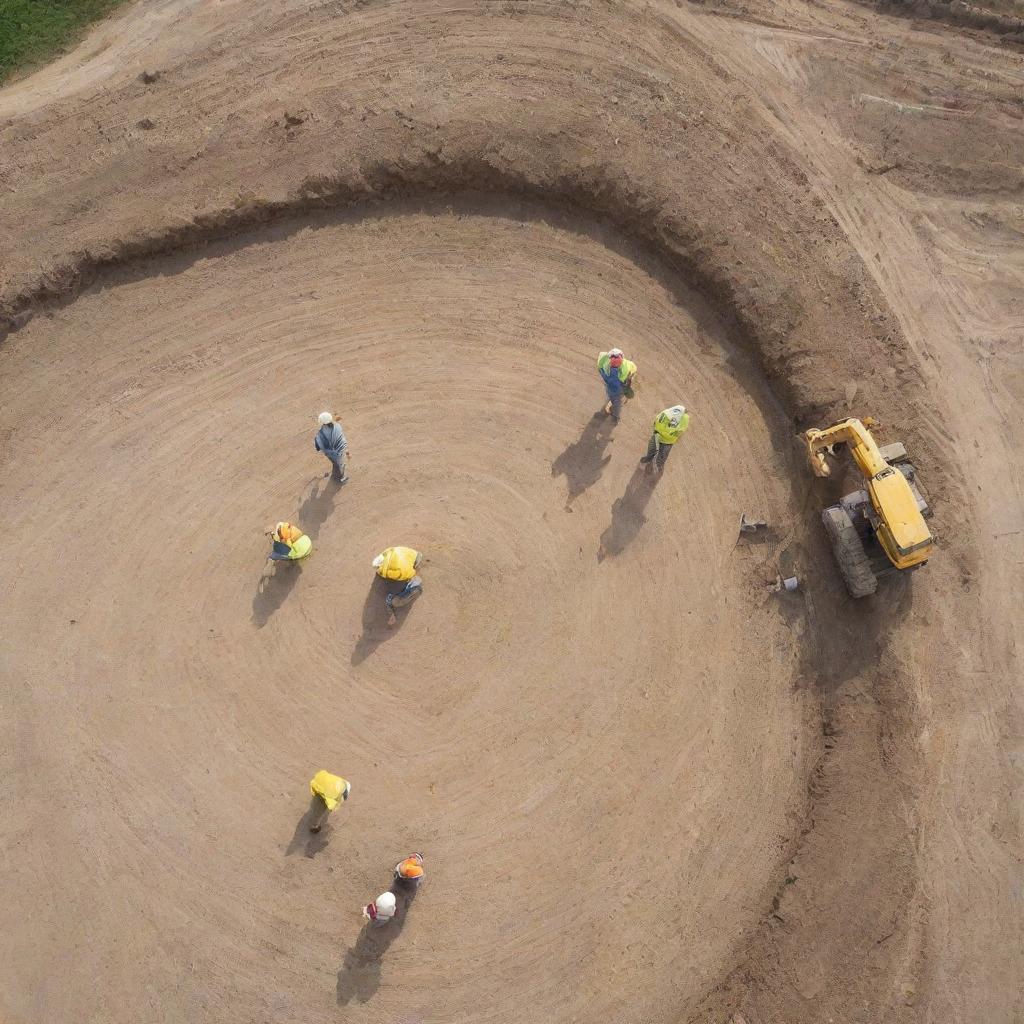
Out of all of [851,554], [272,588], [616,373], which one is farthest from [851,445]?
[272,588]

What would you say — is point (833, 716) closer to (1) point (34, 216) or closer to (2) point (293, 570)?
(2) point (293, 570)

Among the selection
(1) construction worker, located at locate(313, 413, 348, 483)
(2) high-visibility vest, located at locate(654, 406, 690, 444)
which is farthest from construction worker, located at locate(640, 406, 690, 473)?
(1) construction worker, located at locate(313, 413, 348, 483)

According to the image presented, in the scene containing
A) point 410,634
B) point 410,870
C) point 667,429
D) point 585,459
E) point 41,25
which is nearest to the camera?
point 410,870

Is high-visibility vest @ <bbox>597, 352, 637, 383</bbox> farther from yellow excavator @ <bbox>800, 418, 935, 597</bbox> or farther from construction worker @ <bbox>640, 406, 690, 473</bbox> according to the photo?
yellow excavator @ <bbox>800, 418, 935, 597</bbox>

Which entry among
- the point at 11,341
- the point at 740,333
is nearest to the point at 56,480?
the point at 11,341

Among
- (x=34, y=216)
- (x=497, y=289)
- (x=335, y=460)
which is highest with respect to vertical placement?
(x=34, y=216)

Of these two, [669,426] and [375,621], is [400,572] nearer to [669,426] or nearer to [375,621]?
[375,621]
